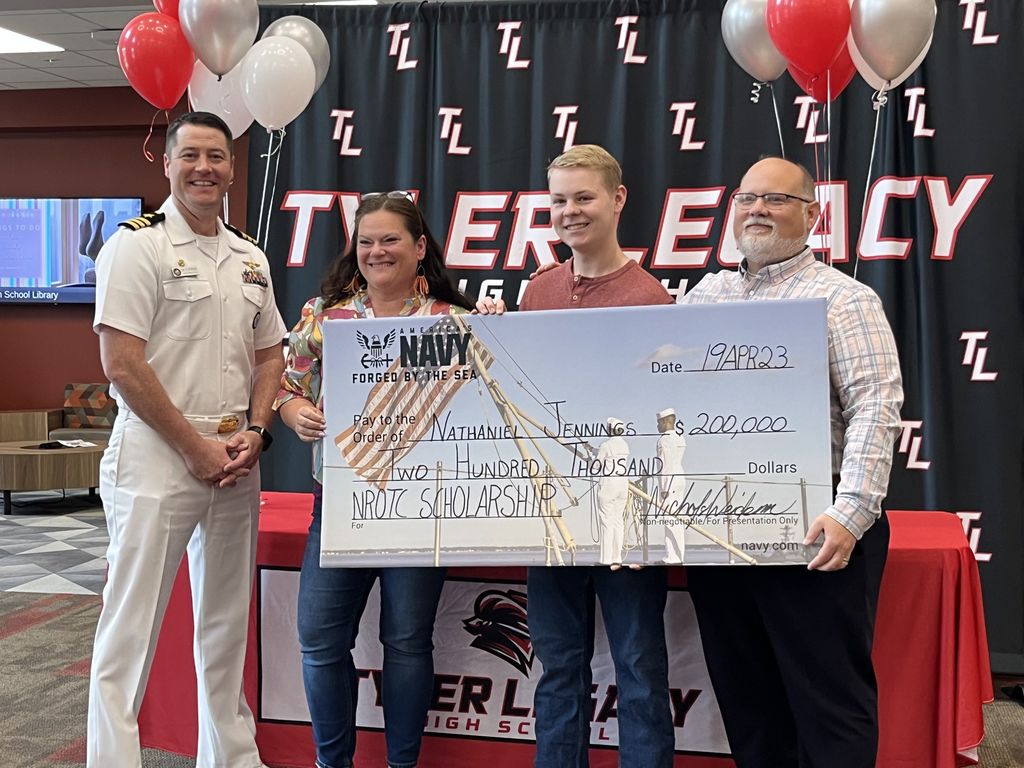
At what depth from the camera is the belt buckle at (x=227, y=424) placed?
2.26m

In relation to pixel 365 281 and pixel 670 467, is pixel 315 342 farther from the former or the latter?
pixel 670 467

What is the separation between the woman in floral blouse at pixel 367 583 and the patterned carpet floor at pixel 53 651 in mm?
798

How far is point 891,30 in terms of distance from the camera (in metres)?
2.92

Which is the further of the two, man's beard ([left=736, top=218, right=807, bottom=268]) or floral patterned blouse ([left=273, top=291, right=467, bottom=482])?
floral patterned blouse ([left=273, top=291, right=467, bottom=482])

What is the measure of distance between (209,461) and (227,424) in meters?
0.11

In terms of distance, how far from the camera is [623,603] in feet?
6.43

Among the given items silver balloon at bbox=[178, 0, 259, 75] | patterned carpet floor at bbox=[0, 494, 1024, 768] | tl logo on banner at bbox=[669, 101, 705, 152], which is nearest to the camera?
patterned carpet floor at bbox=[0, 494, 1024, 768]

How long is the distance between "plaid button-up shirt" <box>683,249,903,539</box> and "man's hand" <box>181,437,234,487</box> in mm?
1236

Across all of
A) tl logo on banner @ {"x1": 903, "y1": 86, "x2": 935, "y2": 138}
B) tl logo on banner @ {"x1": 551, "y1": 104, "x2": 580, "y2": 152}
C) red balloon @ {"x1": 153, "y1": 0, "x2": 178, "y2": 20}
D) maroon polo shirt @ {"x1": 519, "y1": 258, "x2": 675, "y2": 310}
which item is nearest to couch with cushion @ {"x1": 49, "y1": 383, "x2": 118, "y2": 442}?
red balloon @ {"x1": 153, "y1": 0, "x2": 178, "y2": 20}

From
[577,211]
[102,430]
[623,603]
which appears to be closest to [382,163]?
[577,211]

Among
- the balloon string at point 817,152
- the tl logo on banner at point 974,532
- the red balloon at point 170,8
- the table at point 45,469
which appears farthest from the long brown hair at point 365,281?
the table at point 45,469

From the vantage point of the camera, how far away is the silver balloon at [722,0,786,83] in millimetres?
3209

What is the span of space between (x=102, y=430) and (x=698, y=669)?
22.6 ft

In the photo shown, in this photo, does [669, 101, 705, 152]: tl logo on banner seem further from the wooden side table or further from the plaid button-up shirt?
the wooden side table
